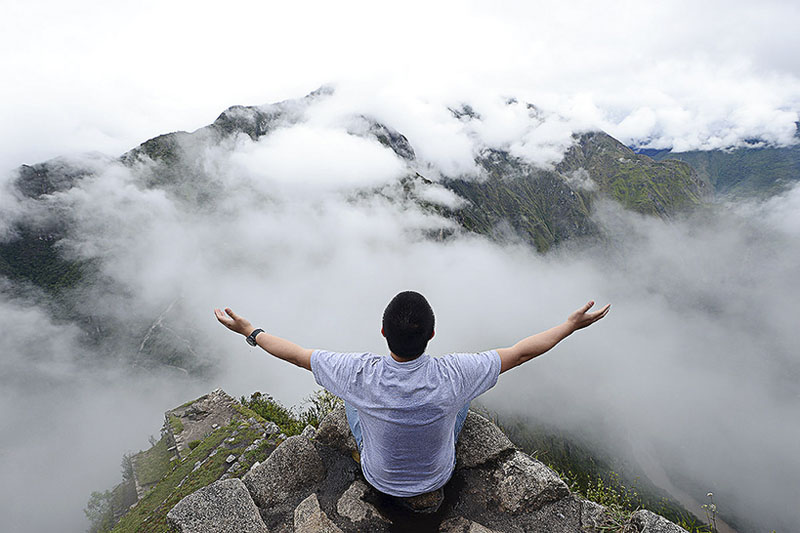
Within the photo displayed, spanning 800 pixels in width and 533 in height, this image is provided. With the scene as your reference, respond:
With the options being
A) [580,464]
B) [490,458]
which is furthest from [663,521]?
[580,464]

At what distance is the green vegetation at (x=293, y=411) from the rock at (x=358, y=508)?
495 cm

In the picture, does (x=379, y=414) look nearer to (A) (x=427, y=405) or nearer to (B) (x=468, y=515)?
(A) (x=427, y=405)

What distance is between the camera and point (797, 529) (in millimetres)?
156375

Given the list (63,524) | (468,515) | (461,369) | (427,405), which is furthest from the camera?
(63,524)

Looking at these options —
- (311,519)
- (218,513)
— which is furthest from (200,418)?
(311,519)

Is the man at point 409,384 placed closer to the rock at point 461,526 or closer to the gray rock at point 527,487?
the rock at point 461,526

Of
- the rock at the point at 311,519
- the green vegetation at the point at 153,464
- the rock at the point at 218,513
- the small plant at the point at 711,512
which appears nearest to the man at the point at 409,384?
the rock at the point at 311,519

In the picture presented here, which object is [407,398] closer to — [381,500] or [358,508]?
[381,500]

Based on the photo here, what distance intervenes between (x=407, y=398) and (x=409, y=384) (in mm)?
147

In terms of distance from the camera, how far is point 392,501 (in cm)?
525

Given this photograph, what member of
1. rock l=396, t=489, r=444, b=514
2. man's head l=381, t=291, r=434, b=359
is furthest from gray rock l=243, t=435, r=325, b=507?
man's head l=381, t=291, r=434, b=359

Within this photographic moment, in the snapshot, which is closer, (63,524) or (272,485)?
(272,485)

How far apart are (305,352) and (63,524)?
146055 mm

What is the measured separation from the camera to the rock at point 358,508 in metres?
5.31
